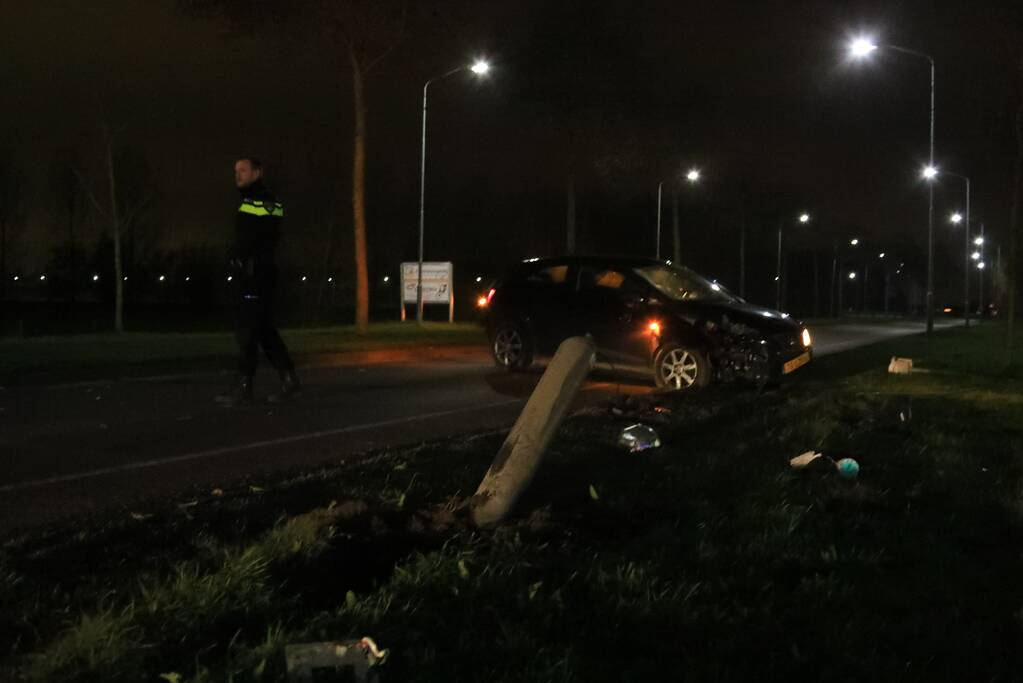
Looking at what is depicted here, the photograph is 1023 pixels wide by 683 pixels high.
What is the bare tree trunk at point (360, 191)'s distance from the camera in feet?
91.5

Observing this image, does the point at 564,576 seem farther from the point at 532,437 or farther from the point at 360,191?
the point at 360,191

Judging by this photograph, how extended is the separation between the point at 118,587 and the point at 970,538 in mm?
3928

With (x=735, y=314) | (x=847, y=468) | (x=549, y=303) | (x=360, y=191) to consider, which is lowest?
(x=847, y=468)

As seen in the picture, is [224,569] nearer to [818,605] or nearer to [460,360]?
[818,605]

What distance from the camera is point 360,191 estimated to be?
2914 cm

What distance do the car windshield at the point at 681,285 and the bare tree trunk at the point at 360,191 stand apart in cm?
1514

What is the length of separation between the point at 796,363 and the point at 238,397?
22.4ft

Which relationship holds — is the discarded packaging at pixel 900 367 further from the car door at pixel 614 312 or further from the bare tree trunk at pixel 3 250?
the bare tree trunk at pixel 3 250

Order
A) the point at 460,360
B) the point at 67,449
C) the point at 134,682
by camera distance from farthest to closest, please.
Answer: the point at 460,360 → the point at 67,449 → the point at 134,682

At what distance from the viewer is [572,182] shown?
38.5 meters

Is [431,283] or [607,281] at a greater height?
[431,283]

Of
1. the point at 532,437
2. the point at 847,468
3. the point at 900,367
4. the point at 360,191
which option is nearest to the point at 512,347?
the point at 900,367

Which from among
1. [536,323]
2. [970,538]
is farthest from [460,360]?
[970,538]

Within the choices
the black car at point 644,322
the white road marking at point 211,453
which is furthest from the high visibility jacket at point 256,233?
the black car at point 644,322
